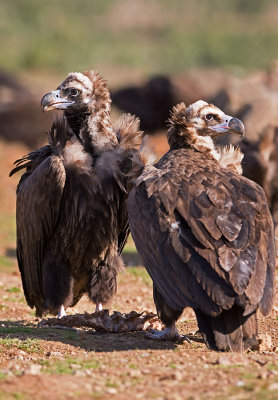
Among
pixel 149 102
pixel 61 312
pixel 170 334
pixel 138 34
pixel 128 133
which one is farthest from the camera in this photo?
pixel 138 34

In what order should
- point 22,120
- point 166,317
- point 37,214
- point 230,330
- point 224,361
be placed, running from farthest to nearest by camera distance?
point 22,120 < point 37,214 < point 166,317 < point 230,330 < point 224,361

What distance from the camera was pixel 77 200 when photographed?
6898mm

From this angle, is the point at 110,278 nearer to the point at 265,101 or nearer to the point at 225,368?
the point at 225,368

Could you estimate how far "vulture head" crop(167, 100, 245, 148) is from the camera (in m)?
6.93

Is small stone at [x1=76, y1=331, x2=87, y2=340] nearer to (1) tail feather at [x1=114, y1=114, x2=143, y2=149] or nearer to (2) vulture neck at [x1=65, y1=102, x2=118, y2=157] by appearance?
(2) vulture neck at [x1=65, y1=102, x2=118, y2=157]

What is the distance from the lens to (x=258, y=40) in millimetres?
46969

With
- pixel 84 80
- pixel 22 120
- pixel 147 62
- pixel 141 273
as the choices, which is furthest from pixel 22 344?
pixel 147 62

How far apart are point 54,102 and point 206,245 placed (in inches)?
89.2

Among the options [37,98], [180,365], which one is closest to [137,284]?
[180,365]

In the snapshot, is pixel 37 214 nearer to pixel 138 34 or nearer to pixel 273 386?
pixel 273 386

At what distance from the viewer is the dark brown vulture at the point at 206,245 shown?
5.30 m

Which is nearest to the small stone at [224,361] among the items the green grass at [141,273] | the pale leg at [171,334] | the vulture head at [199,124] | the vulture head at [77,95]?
the pale leg at [171,334]

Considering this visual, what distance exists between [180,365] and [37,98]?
17915mm

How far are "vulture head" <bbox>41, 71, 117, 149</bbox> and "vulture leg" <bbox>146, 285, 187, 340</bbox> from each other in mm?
1742
